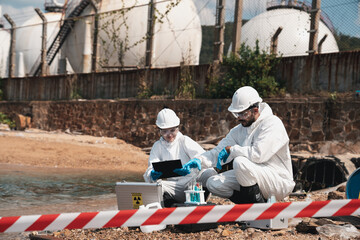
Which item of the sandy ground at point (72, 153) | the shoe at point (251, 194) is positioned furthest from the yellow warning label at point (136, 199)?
the sandy ground at point (72, 153)

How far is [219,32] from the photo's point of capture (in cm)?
1462

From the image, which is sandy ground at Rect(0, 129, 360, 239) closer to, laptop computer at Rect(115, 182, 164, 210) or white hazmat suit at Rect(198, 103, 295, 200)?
laptop computer at Rect(115, 182, 164, 210)

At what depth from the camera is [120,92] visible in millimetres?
17578

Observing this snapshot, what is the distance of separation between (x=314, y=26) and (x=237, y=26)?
2.43 m

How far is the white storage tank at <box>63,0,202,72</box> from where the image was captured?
19.5 m

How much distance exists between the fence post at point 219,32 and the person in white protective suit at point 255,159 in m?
9.28

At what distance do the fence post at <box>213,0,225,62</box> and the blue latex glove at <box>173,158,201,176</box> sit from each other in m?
9.21

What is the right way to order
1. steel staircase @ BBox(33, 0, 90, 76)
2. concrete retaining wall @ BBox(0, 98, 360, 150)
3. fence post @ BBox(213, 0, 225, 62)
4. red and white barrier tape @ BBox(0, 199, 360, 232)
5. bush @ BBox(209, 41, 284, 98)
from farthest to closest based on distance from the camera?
steel staircase @ BBox(33, 0, 90, 76), fence post @ BBox(213, 0, 225, 62), bush @ BBox(209, 41, 284, 98), concrete retaining wall @ BBox(0, 98, 360, 150), red and white barrier tape @ BBox(0, 199, 360, 232)

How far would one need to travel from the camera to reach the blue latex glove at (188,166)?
5.40 m

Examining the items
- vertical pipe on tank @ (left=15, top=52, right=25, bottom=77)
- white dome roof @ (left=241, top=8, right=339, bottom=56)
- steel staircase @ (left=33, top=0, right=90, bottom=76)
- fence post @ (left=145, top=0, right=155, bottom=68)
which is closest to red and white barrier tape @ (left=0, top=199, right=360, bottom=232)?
white dome roof @ (left=241, top=8, right=339, bottom=56)

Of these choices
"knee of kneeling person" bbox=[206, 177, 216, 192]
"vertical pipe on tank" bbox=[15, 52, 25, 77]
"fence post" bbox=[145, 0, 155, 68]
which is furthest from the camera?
"vertical pipe on tank" bbox=[15, 52, 25, 77]

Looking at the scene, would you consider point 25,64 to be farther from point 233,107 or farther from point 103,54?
point 233,107

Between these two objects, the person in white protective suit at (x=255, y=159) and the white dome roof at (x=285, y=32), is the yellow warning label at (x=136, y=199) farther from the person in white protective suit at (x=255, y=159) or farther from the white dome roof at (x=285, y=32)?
the white dome roof at (x=285, y=32)

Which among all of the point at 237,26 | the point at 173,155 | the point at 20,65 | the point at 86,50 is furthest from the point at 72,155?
the point at 20,65
